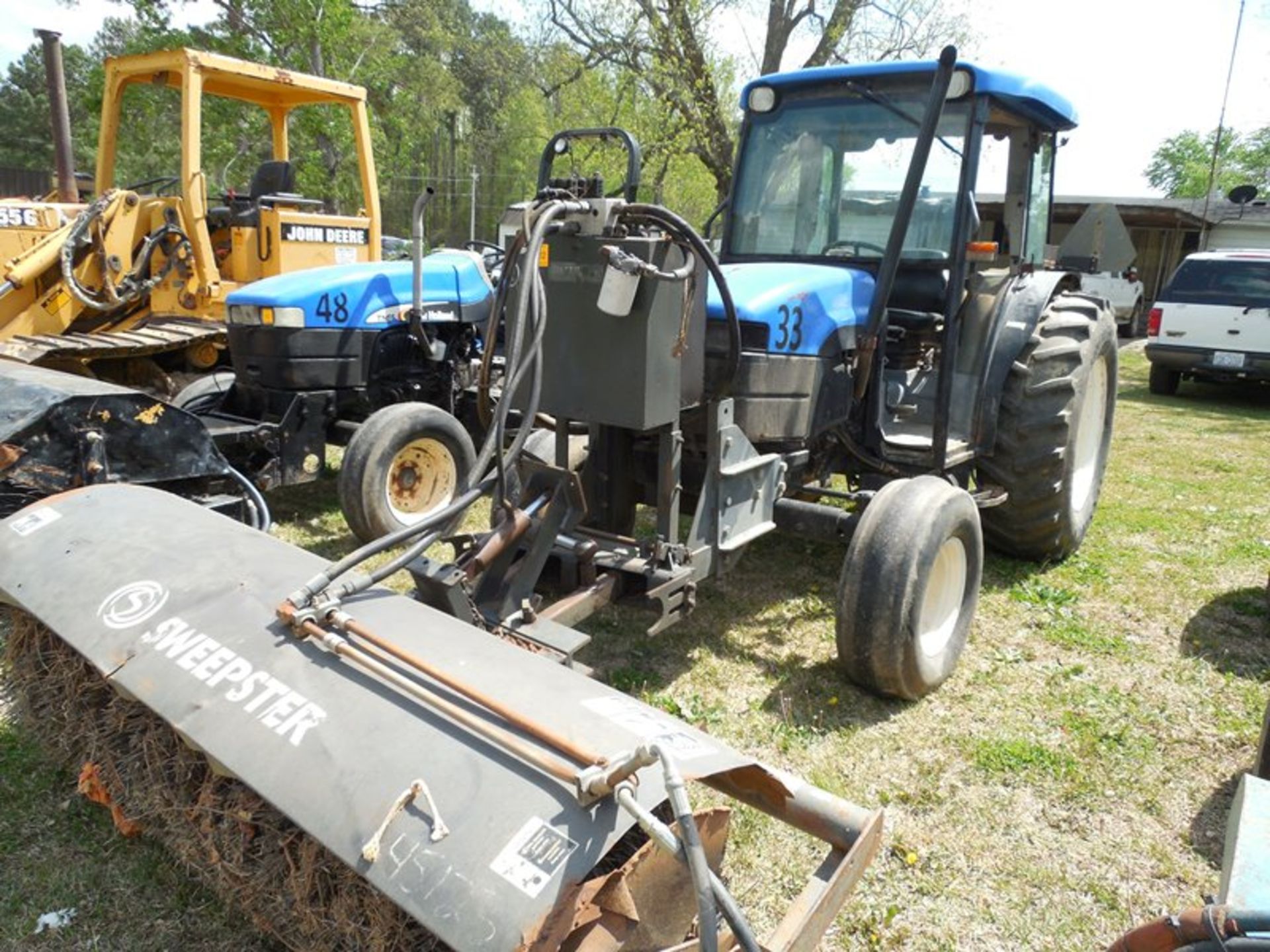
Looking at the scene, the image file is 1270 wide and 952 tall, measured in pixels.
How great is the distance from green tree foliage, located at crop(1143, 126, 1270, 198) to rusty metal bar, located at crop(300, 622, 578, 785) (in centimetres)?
5430

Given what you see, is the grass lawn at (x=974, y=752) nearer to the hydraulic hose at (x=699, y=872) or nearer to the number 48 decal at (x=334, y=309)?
the hydraulic hose at (x=699, y=872)

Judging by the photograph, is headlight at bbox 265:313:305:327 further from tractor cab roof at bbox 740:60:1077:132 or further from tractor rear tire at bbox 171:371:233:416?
tractor cab roof at bbox 740:60:1077:132

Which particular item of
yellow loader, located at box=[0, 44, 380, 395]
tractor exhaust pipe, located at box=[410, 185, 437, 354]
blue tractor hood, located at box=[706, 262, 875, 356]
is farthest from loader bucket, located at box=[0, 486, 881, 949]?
yellow loader, located at box=[0, 44, 380, 395]

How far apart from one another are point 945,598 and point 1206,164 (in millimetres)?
64847

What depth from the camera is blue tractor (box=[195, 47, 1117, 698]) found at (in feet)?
9.45

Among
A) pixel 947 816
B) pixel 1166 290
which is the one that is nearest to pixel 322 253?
pixel 947 816

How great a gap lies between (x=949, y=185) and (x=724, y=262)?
1.05 m

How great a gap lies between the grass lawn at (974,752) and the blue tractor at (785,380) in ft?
0.96

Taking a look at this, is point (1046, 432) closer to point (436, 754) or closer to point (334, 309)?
point (436, 754)

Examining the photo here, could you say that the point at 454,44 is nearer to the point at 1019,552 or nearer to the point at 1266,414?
the point at 1266,414

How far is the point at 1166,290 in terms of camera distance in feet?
37.2

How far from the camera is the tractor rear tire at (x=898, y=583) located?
3.12m

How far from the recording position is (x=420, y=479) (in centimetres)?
510

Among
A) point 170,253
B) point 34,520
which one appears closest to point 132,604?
point 34,520
